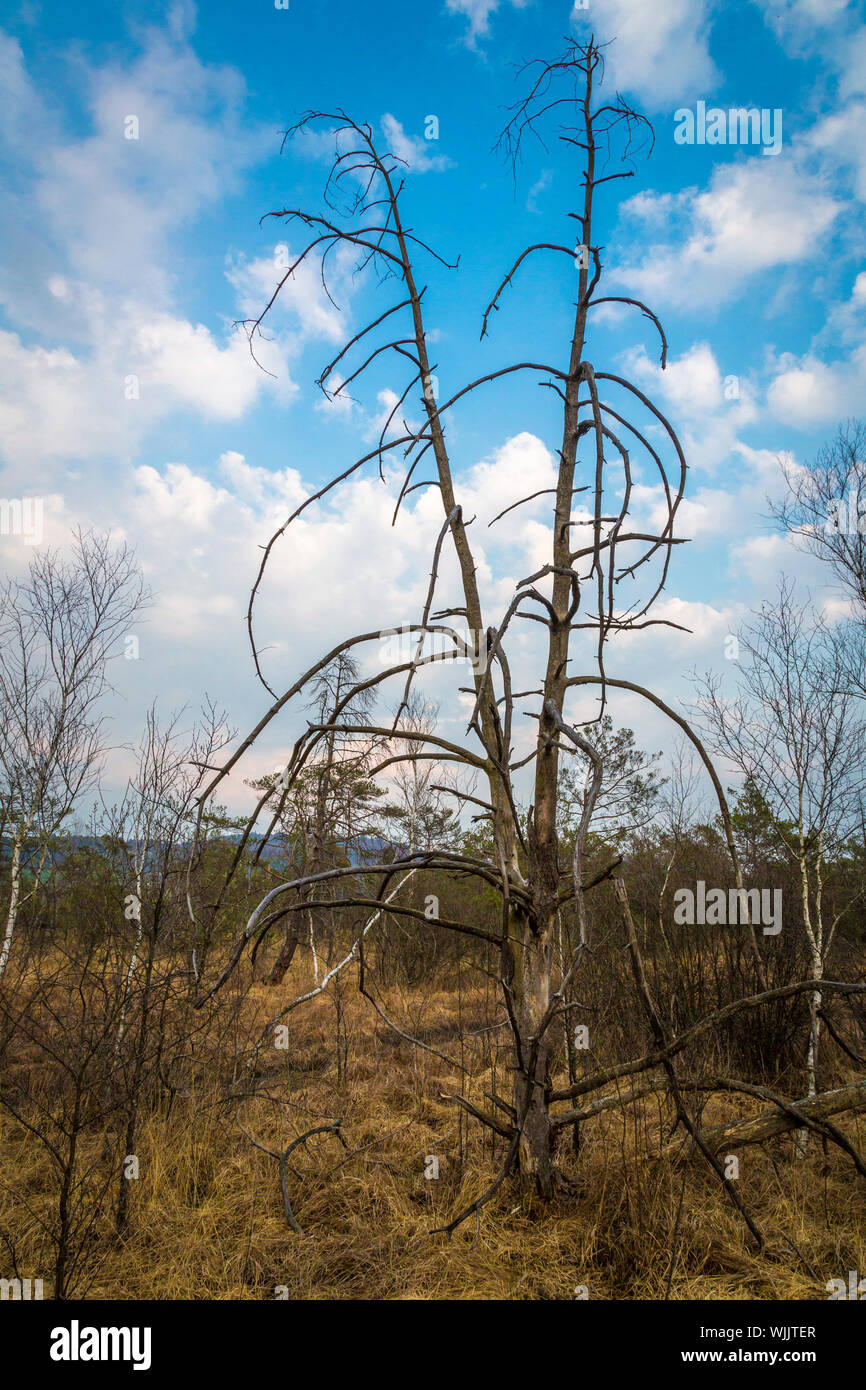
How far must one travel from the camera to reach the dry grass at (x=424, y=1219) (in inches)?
114

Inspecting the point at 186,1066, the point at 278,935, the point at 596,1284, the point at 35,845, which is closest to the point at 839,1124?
the point at 596,1284

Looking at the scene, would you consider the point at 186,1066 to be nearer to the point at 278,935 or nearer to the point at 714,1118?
the point at 714,1118

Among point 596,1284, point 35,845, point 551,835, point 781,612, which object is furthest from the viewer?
point 35,845

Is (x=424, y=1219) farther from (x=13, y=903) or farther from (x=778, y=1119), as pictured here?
(x=13, y=903)

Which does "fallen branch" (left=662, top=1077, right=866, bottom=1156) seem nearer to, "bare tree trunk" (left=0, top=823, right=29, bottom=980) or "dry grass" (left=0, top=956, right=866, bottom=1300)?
"dry grass" (left=0, top=956, right=866, bottom=1300)

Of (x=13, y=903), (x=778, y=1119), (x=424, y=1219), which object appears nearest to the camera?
(x=778, y=1119)

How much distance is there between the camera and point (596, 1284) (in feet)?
9.32

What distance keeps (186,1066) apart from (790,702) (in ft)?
19.3

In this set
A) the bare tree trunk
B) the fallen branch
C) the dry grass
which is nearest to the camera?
the fallen branch

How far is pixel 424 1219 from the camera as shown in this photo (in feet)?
11.6

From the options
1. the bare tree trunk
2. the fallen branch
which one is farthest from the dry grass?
the bare tree trunk

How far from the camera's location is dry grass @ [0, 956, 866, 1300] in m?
2.89

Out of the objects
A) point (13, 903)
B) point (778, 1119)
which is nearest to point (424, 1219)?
point (778, 1119)

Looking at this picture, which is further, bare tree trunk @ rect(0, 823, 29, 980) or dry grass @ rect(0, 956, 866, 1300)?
bare tree trunk @ rect(0, 823, 29, 980)
